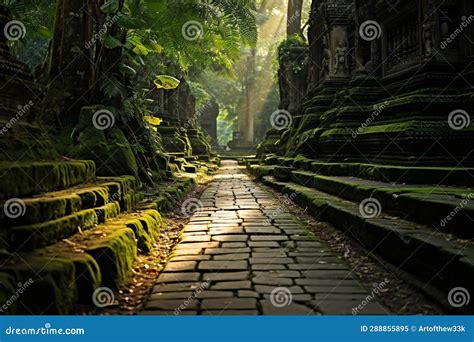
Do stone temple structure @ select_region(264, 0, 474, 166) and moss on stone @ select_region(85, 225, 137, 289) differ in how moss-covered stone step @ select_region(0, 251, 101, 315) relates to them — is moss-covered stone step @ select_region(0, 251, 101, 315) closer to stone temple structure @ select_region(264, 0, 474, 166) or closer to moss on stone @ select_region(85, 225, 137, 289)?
moss on stone @ select_region(85, 225, 137, 289)

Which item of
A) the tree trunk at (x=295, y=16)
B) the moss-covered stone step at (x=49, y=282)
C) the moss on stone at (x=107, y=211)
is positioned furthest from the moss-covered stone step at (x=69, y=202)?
the tree trunk at (x=295, y=16)

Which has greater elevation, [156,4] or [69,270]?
[156,4]

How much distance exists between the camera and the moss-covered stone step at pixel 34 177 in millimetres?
3199

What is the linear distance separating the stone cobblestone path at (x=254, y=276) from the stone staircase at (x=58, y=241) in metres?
0.45

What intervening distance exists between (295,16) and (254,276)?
22.9 meters

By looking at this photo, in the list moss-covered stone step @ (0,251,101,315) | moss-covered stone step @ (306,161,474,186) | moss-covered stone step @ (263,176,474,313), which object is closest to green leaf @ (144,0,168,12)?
moss-covered stone step @ (306,161,474,186)

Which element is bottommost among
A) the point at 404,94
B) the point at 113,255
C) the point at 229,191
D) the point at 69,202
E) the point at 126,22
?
the point at 229,191

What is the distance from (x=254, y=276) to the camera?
363cm

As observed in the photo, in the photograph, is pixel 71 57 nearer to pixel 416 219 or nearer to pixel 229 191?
pixel 229 191

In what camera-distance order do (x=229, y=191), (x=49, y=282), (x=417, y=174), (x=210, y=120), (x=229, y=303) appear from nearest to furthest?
(x=49, y=282) → (x=229, y=303) → (x=417, y=174) → (x=229, y=191) → (x=210, y=120)

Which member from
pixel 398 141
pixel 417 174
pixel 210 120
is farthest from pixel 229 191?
pixel 210 120

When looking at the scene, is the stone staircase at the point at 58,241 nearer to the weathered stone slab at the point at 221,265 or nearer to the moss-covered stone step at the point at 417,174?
the weathered stone slab at the point at 221,265

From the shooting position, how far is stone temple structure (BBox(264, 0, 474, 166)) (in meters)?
7.15

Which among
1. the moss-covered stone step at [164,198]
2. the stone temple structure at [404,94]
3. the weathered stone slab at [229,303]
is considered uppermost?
the stone temple structure at [404,94]
